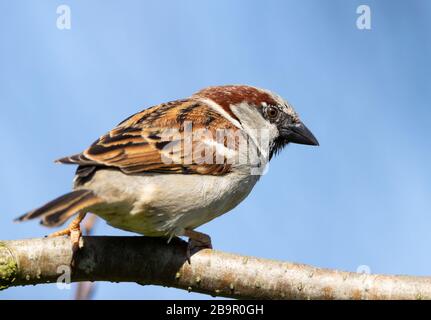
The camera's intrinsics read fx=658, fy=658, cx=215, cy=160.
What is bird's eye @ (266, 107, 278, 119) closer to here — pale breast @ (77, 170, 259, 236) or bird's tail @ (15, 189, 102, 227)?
pale breast @ (77, 170, 259, 236)

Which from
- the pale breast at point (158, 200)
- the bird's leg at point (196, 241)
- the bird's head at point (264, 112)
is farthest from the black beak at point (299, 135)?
the bird's leg at point (196, 241)

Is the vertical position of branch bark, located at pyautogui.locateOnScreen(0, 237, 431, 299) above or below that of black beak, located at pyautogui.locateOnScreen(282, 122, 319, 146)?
below

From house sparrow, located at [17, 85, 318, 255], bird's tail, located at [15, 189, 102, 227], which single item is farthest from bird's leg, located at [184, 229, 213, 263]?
bird's tail, located at [15, 189, 102, 227]

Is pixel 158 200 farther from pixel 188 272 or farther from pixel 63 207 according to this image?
pixel 63 207

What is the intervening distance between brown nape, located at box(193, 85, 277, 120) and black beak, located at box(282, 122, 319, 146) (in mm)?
296

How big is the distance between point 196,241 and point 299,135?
6.57 feet

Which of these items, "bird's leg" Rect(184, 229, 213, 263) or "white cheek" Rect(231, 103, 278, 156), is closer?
"bird's leg" Rect(184, 229, 213, 263)

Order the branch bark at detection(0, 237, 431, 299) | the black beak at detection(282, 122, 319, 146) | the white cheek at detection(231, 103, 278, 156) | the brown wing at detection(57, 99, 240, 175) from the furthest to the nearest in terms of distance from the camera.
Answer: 1. the black beak at detection(282, 122, 319, 146)
2. the white cheek at detection(231, 103, 278, 156)
3. the brown wing at detection(57, 99, 240, 175)
4. the branch bark at detection(0, 237, 431, 299)

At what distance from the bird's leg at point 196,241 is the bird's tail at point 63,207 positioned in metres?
0.72

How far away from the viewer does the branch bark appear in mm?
4164

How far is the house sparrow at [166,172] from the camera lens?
4542 millimetres

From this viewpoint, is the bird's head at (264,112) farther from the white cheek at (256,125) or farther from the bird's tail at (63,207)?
the bird's tail at (63,207)

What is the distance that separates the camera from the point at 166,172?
4.92 metres
